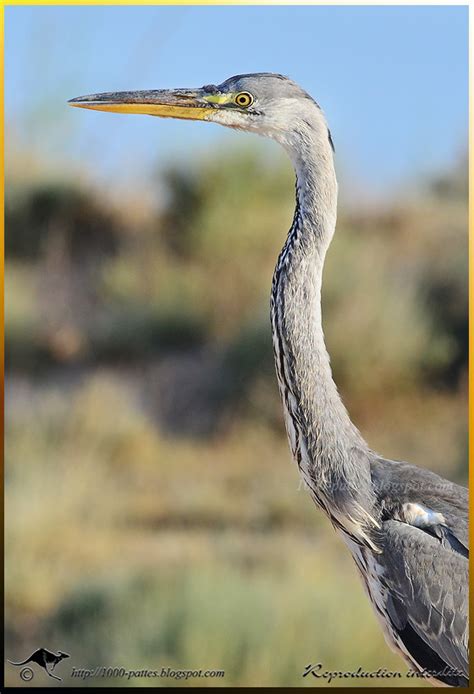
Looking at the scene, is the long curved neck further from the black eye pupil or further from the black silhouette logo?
the black silhouette logo

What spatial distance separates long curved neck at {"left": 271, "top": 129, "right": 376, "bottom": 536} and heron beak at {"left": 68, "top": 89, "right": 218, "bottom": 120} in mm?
219

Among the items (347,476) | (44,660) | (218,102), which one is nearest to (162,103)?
(218,102)

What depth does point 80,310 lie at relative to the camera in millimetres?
6461

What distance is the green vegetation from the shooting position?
4.18 meters

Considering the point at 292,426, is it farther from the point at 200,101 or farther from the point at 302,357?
the point at 200,101

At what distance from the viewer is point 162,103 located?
2117 mm

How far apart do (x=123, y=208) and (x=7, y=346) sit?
1.59 meters

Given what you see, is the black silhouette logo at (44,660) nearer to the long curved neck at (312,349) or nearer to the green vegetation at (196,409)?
the green vegetation at (196,409)

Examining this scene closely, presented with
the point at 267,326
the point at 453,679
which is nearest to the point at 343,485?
the point at 453,679

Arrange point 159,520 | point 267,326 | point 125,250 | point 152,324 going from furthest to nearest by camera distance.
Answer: point 125,250, point 152,324, point 267,326, point 159,520

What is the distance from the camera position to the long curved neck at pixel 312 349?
197cm

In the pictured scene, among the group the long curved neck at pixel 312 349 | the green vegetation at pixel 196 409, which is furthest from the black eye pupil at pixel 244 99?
the green vegetation at pixel 196 409

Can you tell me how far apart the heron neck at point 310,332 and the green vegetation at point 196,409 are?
1.73 m

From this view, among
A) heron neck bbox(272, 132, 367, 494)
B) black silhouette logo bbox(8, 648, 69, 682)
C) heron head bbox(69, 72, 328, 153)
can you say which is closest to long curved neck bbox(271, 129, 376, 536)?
heron neck bbox(272, 132, 367, 494)
